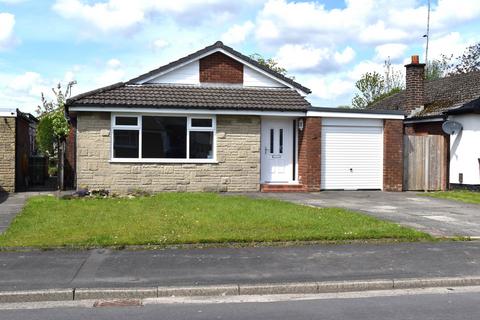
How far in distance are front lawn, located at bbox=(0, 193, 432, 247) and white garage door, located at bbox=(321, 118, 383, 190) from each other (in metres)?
5.40

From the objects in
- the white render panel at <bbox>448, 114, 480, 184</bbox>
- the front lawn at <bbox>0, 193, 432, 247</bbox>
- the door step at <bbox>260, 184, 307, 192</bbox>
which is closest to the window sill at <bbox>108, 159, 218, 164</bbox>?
the door step at <bbox>260, 184, 307, 192</bbox>

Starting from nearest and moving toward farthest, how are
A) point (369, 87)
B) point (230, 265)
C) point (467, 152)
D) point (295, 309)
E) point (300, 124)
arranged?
1. point (295, 309)
2. point (230, 265)
3. point (300, 124)
4. point (467, 152)
5. point (369, 87)

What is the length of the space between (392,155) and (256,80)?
215 inches

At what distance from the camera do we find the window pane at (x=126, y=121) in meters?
17.7

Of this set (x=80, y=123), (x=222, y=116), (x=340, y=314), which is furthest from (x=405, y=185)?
(x=340, y=314)

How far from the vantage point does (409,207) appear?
1441cm

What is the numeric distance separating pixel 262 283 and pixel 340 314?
1.30 m

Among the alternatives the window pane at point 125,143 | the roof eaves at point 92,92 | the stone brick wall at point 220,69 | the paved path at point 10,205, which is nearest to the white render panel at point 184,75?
the stone brick wall at point 220,69

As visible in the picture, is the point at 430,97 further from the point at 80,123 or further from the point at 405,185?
the point at 80,123

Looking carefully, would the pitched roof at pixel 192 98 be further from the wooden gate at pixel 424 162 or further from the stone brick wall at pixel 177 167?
the wooden gate at pixel 424 162

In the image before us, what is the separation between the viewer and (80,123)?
17.4 metres

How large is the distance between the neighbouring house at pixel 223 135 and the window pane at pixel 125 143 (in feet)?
0.11

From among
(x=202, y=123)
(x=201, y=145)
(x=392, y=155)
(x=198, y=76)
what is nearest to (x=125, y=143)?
(x=201, y=145)

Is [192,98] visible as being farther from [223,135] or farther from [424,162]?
[424,162]
